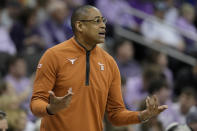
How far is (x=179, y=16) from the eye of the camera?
42.9ft

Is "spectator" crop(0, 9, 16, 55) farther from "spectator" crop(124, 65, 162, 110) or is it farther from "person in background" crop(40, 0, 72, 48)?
"spectator" crop(124, 65, 162, 110)

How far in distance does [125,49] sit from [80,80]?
5583 millimetres

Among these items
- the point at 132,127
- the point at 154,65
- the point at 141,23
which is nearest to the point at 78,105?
the point at 132,127

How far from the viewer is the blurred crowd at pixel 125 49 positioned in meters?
8.69

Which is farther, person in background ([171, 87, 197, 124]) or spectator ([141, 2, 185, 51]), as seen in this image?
spectator ([141, 2, 185, 51])

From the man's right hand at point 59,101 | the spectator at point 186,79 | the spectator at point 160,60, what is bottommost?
the spectator at point 186,79

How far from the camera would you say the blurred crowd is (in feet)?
28.5

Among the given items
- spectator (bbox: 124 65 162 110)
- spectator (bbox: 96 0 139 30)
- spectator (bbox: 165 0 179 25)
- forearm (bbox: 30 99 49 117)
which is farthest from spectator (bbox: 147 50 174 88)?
forearm (bbox: 30 99 49 117)

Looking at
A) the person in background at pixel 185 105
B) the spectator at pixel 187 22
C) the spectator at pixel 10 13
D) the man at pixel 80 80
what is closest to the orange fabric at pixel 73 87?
the man at pixel 80 80

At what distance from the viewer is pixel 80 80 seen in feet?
15.9

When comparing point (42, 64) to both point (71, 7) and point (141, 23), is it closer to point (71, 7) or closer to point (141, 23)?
point (71, 7)

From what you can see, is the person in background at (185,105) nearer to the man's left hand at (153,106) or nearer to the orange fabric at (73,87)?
the orange fabric at (73,87)

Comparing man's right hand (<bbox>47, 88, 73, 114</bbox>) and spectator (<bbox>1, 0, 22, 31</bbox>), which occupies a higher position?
man's right hand (<bbox>47, 88, 73, 114</bbox>)

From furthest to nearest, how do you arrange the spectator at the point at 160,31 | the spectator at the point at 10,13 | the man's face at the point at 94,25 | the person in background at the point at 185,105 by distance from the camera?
the spectator at the point at 160,31 → the spectator at the point at 10,13 → the person in background at the point at 185,105 → the man's face at the point at 94,25
